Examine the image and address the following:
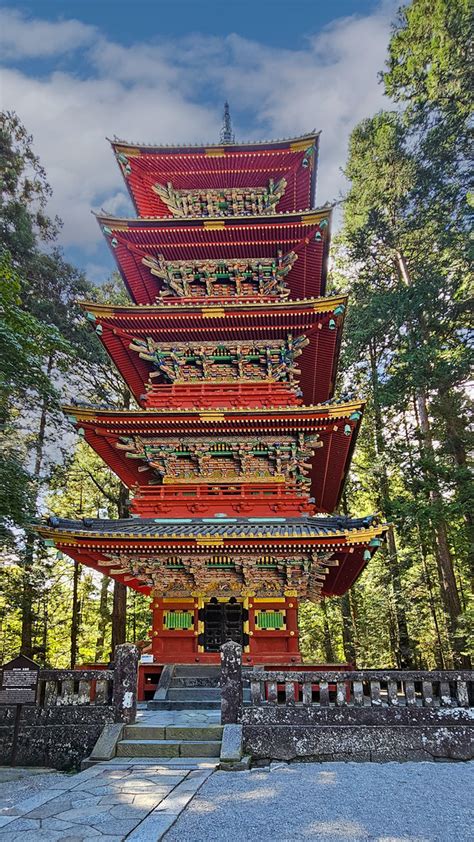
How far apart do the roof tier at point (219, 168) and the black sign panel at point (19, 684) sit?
1540cm

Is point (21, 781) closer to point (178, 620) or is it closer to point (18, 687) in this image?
point (18, 687)

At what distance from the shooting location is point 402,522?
19906 millimetres

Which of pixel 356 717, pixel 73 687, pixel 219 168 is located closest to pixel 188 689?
pixel 73 687

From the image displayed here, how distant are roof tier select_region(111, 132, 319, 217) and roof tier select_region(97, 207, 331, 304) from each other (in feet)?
8.34

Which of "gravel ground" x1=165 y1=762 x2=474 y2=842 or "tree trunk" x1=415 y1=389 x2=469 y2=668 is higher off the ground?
"tree trunk" x1=415 y1=389 x2=469 y2=668

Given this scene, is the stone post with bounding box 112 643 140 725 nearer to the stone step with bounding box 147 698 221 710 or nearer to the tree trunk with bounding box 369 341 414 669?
the stone step with bounding box 147 698 221 710

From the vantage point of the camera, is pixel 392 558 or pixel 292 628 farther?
pixel 392 558

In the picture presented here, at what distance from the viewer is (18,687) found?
28.5 feet

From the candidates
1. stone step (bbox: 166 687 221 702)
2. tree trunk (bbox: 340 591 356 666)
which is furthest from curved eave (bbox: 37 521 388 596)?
tree trunk (bbox: 340 591 356 666)

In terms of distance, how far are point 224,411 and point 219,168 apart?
8.95m

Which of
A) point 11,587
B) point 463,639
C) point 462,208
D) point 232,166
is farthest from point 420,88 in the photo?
point 11,587

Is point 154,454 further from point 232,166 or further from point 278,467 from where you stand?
point 232,166

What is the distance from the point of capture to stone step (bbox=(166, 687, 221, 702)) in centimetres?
1162

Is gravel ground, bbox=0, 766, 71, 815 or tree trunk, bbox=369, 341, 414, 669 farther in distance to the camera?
tree trunk, bbox=369, 341, 414, 669
